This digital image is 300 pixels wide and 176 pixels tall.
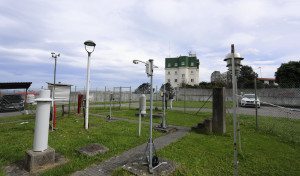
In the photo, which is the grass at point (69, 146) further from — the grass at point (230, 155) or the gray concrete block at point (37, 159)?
the grass at point (230, 155)

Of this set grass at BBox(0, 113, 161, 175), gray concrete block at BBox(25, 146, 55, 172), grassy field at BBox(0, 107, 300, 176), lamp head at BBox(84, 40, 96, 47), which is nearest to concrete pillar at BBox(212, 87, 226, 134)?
grassy field at BBox(0, 107, 300, 176)

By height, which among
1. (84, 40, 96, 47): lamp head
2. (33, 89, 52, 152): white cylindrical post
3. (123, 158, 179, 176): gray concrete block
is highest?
(84, 40, 96, 47): lamp head

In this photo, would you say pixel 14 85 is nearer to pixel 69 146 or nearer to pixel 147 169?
pixel 69 146

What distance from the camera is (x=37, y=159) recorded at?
118 inches

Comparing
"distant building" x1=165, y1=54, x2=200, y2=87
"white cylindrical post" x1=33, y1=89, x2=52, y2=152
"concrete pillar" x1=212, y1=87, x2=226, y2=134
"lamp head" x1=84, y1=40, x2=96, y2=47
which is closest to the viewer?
"white cylindrical post" x1=33, y1=89, x2=52, y2=152

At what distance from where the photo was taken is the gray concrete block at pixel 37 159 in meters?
2.94

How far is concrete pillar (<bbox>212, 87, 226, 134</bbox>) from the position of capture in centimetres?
620

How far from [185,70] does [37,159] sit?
54357 millimetres

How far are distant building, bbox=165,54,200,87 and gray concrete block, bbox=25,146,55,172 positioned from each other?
5198cm

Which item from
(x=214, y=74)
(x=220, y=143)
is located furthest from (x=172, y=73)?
(x=220, y=143)

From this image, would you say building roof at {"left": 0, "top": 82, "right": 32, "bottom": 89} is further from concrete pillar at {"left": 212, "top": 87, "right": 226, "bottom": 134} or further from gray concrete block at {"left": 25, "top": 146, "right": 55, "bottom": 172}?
concrete pillar at {"left": 212, "top": 87, "right": 226, "bottom": 134}

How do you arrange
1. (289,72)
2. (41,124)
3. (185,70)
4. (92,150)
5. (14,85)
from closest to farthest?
1. (41,124)
2. (92,150)
3. (14,85)
4. (289,72)
5. (185,70)

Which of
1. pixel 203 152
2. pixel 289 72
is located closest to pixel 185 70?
pixel 289 72

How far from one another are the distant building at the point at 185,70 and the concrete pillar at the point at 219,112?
48.0 metres
